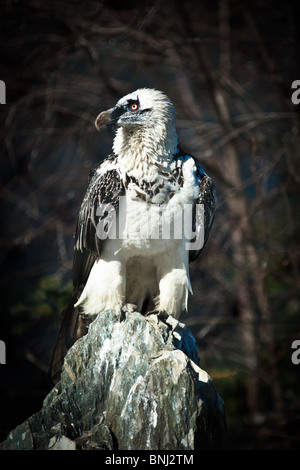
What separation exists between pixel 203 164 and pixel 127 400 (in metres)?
3.88

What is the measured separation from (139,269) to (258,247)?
2783 mm

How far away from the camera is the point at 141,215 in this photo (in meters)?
3.64

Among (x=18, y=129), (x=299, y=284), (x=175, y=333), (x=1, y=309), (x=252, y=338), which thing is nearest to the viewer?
(x=175, y=333)

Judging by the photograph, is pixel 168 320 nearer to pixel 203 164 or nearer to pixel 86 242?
pixel 86 242

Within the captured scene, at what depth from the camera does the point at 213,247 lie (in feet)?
20.6

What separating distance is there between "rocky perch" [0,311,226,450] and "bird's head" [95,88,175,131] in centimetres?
127

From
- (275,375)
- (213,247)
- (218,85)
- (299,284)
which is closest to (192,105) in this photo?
(218,85)

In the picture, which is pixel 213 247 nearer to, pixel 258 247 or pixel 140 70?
pixel 258 247

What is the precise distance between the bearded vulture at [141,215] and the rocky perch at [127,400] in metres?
0.49

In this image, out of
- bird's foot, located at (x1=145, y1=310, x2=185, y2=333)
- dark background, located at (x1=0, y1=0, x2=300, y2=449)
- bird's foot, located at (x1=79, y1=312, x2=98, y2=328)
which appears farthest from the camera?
dark background, located at (x1=0, y1=0, x2=300, y2=449)

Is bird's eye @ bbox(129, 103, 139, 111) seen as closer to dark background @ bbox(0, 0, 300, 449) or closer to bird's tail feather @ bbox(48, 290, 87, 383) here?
bird's tail feather @ bbox(48, 290, 87, 383)

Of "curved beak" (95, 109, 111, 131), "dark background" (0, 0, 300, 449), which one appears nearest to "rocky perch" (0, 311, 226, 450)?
"curved beak" (95, 109, 111, 131)

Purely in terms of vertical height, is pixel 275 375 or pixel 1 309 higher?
pixel 1 309

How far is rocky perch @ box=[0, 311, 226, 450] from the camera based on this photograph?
2.84 metres
